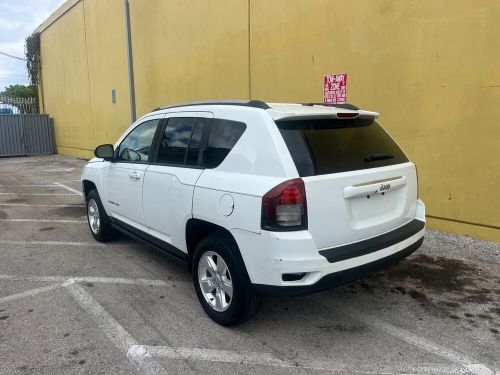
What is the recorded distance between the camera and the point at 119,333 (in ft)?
11.3

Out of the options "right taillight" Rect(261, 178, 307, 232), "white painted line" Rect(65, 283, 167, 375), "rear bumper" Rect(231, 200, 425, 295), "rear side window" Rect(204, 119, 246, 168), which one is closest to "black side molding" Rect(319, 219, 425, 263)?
"rear bumper" Rect(231, 200, 425, 295)

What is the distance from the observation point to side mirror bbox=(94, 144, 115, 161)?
5.13m

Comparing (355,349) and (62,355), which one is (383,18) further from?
(62,355)

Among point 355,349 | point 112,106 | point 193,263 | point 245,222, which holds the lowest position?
point 355,349

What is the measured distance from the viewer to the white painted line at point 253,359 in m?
2.93

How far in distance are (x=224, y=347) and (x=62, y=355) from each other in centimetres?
117

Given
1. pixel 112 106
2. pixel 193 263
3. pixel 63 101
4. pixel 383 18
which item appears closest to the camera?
pixel 193 263

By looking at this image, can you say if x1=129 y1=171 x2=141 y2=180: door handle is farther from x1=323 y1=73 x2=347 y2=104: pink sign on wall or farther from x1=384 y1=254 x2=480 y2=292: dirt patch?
x1=323 y1=73 x2=347 y2=104: pink sign on wall

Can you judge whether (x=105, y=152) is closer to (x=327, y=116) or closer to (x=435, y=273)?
(x=327, y=116)

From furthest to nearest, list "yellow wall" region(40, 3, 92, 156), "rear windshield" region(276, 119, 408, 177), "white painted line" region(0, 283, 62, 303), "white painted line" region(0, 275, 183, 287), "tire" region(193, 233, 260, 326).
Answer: "yellow wall" region(40, 3, 92, 156) < "white painted line" region(0, 275, 183, 287) < "white painted line" region(0, 283, 62, 303) < "tire" region(193, 233, 260, 326) < "rear windshield" region(276, 119, 408, 177)

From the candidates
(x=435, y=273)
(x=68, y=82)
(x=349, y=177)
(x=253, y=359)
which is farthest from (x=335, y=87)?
(x=68, y=82)

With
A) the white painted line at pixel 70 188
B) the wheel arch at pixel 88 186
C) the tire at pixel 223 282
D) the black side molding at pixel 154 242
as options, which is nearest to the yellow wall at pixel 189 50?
the white painted line at pixel 70 188

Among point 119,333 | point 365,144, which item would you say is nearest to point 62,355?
point 119,333

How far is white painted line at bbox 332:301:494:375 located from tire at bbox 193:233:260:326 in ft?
3.22
